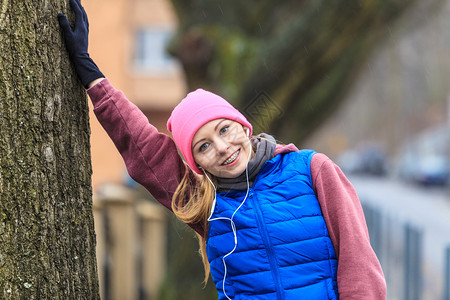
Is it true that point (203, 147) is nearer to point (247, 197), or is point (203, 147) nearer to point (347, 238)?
point (247, 197)

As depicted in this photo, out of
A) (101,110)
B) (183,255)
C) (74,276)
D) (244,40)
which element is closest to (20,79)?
(101,110)

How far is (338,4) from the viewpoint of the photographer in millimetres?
4656

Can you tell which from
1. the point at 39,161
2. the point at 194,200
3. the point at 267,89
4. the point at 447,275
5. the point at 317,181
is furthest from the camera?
the point at 267,89

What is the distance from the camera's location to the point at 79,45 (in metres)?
2.15

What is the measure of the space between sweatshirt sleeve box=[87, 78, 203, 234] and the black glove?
7 centimetres

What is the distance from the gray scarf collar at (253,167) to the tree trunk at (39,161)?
0.54m

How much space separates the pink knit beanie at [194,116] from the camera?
2152 millimetres

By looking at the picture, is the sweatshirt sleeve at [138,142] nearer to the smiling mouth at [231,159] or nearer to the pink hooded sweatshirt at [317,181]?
the pink hooded sweatshirt at [317,181]

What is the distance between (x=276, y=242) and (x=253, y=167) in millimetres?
299

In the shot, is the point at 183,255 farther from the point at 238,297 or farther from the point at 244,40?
Result: the point at 238,297

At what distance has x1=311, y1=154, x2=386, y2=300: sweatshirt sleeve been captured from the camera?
204 cm

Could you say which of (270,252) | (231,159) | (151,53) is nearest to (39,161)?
(231,159)

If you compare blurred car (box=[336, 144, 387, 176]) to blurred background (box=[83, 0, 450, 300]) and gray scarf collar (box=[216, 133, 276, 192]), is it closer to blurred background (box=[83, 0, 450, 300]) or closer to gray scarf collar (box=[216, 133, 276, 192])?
blurred background (box=[83, 0, 450, 300])

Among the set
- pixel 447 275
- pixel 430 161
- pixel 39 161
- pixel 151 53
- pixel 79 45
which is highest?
pixel 151 53
